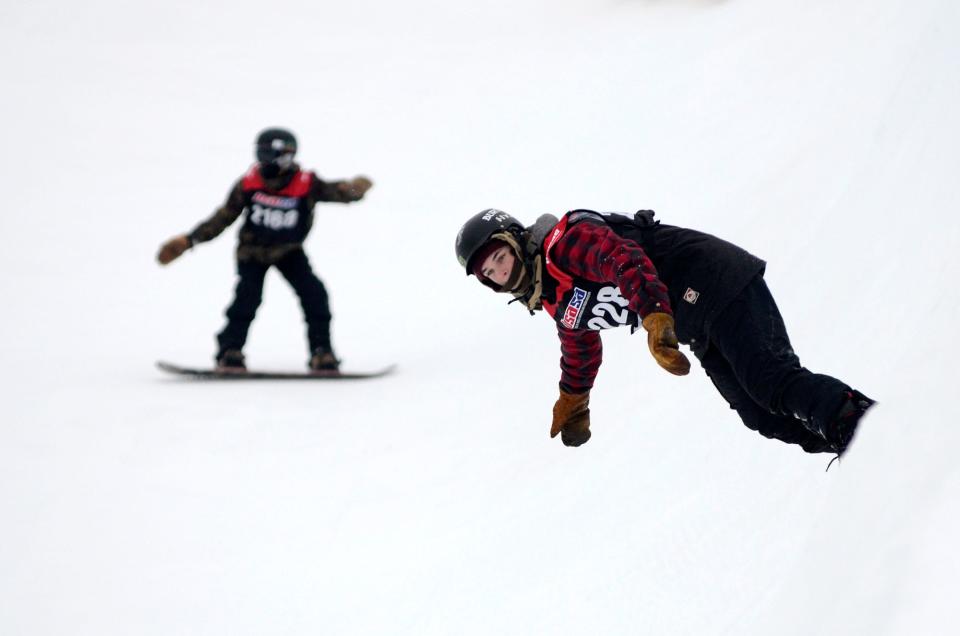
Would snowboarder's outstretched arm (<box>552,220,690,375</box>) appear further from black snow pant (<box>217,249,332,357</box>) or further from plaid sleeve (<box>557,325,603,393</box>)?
black snow pant (<box>217,249,332,357</box>)

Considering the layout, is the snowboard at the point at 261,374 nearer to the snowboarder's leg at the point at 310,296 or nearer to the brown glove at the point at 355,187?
the snowboarder's leg at the point at 310,296

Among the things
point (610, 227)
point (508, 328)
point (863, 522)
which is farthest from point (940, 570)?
point (508, 328)

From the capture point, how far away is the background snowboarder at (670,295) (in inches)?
129

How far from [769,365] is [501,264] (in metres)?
1.01

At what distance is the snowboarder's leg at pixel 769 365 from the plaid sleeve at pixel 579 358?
1.77 feet

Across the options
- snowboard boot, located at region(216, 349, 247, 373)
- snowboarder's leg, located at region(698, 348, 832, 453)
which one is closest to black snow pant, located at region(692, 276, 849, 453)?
snowboarder's leg, located at region(698, 348, 832, 453)

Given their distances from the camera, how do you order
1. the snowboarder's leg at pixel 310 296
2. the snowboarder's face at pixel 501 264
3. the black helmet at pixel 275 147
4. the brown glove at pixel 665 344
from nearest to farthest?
the brown glove at pixel 665 344 → the snowboarder's face at pixel 501 264 → the black helmet at pixel 275 147 → the snowboarder's leg at pixel 310 296

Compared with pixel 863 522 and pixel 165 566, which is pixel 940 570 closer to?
pixel 863 522

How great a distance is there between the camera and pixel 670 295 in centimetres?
373

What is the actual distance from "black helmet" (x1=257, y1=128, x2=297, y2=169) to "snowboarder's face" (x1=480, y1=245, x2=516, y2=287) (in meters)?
4.62

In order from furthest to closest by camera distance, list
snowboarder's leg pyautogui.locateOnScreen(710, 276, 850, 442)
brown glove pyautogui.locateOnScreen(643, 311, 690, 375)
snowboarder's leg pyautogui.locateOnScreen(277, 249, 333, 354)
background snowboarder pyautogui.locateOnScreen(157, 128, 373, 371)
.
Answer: snowboarder's leg pyautogui.locateOnScreen(277, 249, 333, 354), background snowboarder pyautogui.locateOnScreen(157, 128, 373, 371), snowboarder's leg pyautogui.locateOnScreen(710, 276, 850, 442), brown glove pyautogui.locateOnScreen(643, 311, 690, 375)

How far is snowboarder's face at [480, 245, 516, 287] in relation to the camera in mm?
3691

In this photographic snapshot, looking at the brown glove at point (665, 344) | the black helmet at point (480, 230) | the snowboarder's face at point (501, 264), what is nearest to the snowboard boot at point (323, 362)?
the black helmet at point (480, 230)

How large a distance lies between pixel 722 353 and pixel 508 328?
214 inches
